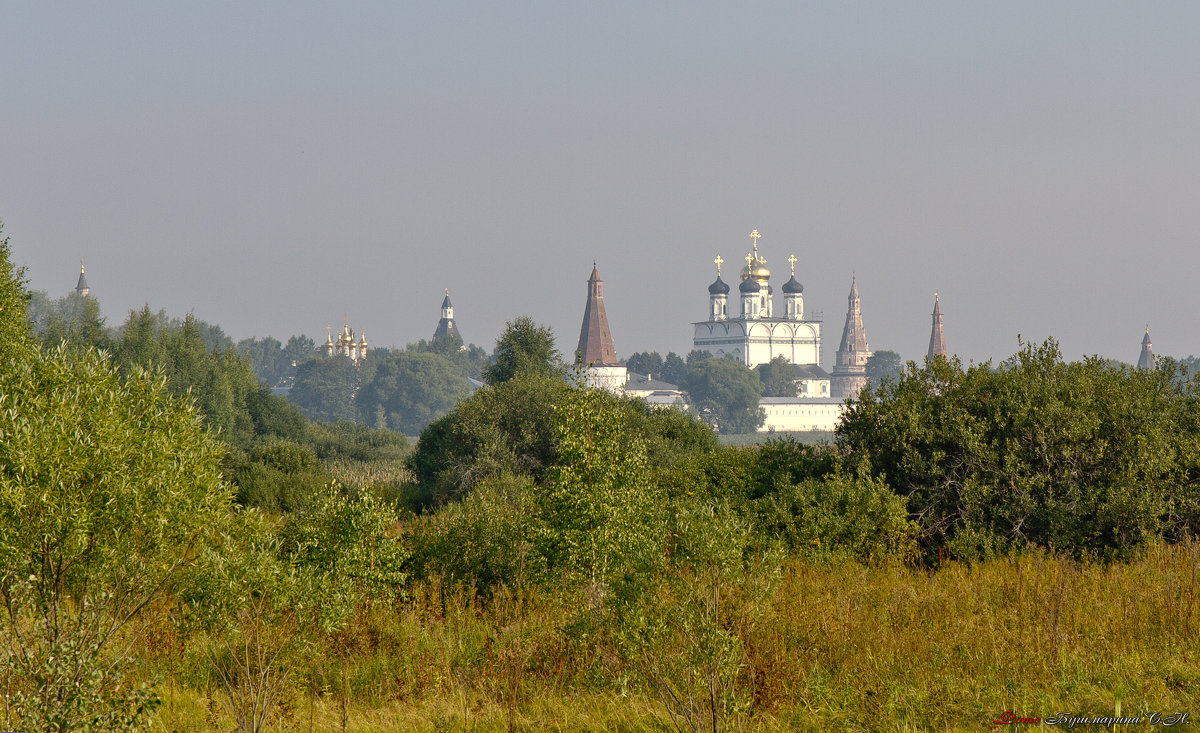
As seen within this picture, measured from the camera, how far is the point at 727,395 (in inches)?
5103

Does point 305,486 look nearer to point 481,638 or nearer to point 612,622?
point 481,638

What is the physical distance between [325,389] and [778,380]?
55.8 metres

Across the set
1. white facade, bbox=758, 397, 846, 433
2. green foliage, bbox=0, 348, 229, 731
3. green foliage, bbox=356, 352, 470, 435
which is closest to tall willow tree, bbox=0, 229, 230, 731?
green foliage, bbox=0, 348, 229, 731

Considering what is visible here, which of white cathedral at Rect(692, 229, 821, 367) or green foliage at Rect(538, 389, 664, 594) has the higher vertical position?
white cathedral at Rect(692, 229, 821, 367)

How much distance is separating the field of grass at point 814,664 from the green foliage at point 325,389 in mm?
116856

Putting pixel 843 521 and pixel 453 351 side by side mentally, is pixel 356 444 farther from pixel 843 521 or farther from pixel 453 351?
pixel 453 351

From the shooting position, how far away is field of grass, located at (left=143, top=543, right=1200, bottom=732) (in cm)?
803

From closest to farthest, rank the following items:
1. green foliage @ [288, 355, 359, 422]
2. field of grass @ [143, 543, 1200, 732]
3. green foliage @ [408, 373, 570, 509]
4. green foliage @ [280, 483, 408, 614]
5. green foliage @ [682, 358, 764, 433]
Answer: field of grass @ [143, 543, 1200, 732]
green foliage @ [280, 483, 408, 614]
green foliage @ [408, 373, 570, 509]
green foliage @ [288, 355, 359, 422]
green foliage @ [682, 358, 764, 433]

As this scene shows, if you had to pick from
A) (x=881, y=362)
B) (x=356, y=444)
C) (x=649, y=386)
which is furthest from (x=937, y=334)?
(x=356, y=444)

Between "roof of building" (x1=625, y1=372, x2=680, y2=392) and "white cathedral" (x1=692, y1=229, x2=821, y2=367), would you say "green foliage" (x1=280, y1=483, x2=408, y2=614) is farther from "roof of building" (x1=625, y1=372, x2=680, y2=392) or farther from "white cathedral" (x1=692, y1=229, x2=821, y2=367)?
"white cathedral" (x1=692, y1=229, x2=821, y2=367)

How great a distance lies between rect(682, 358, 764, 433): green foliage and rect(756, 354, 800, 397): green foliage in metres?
11.8

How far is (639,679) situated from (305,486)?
52.0ft

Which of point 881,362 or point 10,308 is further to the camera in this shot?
point 881,362

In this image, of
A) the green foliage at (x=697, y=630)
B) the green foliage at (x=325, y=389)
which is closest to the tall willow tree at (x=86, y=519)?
the green foliage at (x=697, y=630)
